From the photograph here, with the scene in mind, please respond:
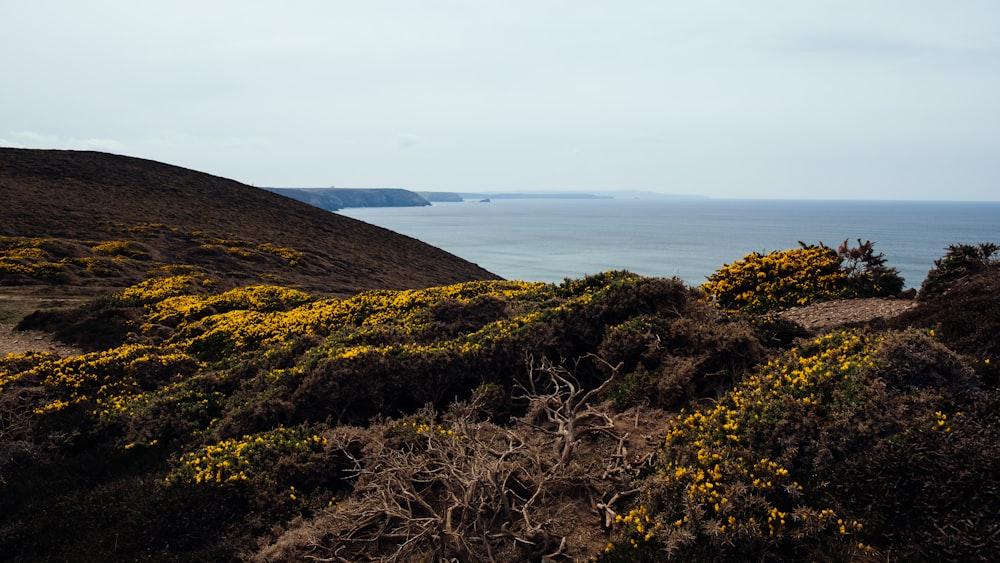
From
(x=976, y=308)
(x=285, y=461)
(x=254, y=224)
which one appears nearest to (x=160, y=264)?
(x=254, y=224)

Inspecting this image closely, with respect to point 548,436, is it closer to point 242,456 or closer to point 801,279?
point 242,456

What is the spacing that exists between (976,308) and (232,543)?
410 inches

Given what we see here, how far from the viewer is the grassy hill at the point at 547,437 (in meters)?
5.44

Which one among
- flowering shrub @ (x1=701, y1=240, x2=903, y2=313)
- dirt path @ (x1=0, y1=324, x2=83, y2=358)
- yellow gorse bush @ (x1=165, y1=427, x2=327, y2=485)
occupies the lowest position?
dirt path @ (x1=0, y1=324, x2=83, y2=358)

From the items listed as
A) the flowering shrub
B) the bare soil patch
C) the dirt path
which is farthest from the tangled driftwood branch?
the dirt path

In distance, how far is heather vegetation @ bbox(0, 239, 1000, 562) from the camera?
214 inches

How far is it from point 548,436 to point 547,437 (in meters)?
0.03

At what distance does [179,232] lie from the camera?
38656 mm

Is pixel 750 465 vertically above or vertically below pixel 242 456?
above

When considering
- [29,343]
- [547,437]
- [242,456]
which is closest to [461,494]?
[547,437]

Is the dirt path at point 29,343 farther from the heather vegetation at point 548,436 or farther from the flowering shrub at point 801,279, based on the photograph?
the flowering shrub at point 801,279

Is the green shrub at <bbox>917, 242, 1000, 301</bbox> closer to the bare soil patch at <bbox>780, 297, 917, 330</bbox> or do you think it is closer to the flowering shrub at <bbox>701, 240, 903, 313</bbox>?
the bare soil patch at <bbox>780, 297, 917, 330</bbox>

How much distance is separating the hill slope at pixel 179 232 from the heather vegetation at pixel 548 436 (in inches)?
704

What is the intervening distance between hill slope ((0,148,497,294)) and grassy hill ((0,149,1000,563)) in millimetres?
17967
